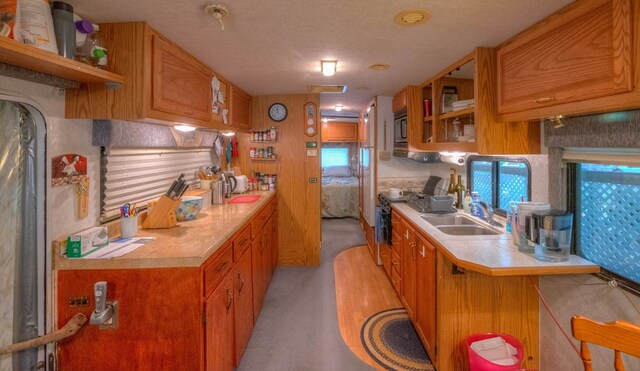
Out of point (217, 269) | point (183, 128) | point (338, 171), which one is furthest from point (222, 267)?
point (338, 171)

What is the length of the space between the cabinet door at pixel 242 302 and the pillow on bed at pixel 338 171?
19.5 ft

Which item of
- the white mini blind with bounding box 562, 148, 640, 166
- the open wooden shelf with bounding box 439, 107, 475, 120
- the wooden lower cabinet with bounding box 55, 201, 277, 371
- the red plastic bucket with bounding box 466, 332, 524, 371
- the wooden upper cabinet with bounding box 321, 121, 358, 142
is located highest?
the wooden upper cabinet with bounding box 321, 121, 358, 142

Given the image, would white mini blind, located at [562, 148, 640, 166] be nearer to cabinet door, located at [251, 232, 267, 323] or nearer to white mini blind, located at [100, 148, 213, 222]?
cabinet door, located at [251, 232, 267, 323]

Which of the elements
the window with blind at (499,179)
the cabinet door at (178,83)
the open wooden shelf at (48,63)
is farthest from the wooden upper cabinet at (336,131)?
the open wooden shelf at (48,63)

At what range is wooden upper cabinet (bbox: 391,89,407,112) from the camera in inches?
141

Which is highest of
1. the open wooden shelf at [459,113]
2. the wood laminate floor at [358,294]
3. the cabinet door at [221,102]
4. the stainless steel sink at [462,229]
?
the cabinet door at [221,102]

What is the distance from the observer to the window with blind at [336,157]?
8453 mm

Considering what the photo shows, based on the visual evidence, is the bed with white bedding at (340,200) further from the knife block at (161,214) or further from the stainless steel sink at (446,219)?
the knife block at (161,214)

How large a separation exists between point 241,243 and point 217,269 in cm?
55

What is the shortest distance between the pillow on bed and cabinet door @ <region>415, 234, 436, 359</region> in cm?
596

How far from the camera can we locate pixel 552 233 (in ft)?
5.59

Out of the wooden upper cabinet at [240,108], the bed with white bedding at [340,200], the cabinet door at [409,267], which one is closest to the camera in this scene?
the cabinet door at [409,267]

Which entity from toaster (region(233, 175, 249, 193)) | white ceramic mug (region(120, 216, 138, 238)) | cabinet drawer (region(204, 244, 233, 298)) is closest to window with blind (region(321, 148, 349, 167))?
toaster (region(233, 175, 249, 193))

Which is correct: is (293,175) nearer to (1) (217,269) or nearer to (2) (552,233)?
(1) (217,269)
